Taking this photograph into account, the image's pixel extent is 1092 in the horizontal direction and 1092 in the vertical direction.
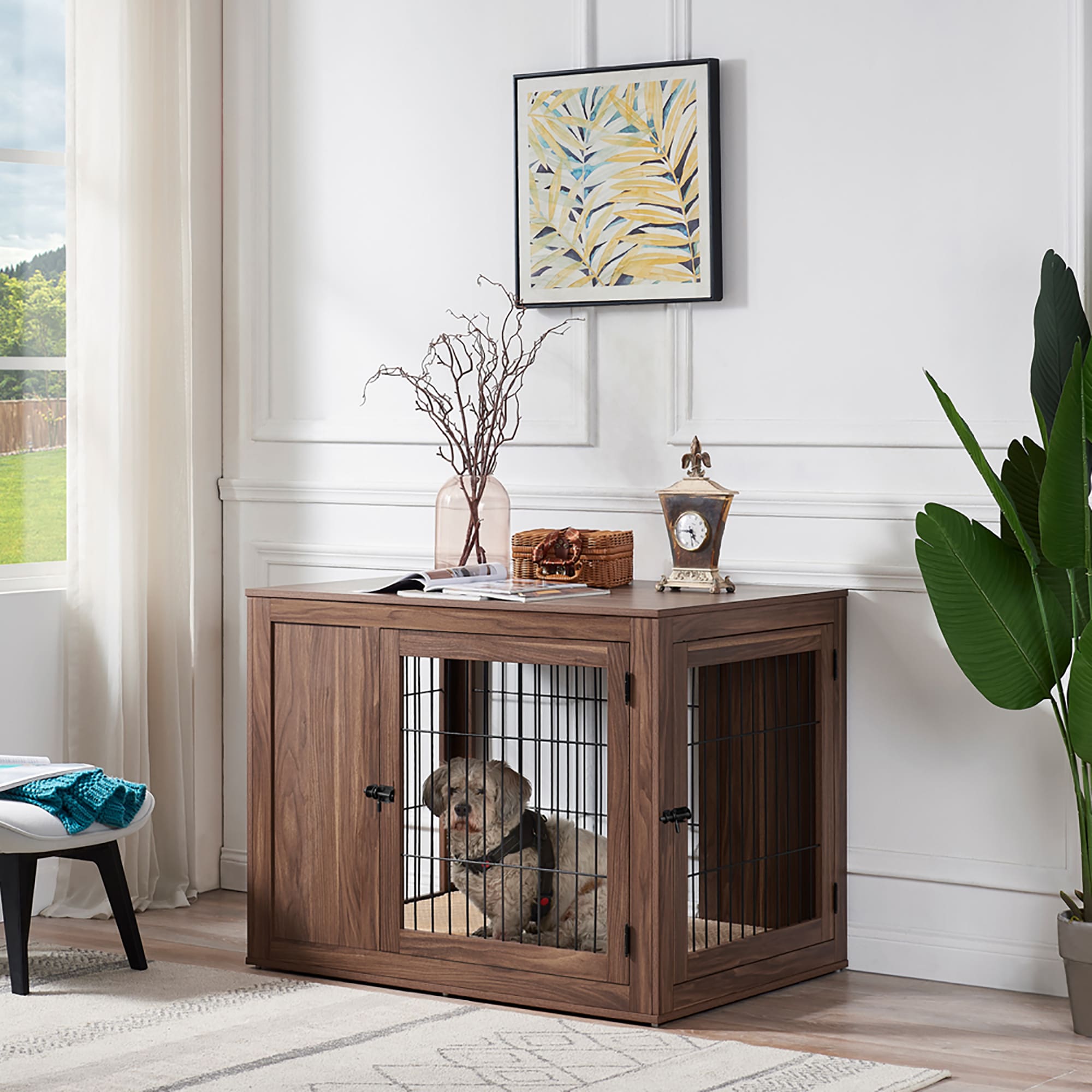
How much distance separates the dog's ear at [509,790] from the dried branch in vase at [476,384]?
1.81 feet

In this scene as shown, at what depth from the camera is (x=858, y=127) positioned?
3.62 m

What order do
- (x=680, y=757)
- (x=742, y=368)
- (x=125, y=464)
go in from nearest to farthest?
(x=680, y=757)
(x=742, y=368)
(x=125, y=464)

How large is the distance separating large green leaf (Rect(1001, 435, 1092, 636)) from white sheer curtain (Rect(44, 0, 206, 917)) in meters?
2.08

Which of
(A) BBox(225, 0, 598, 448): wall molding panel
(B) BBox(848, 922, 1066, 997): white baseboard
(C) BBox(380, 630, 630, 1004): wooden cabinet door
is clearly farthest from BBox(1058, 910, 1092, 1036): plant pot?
(A) BBox(225, 0, 598, 448): wall molding panel

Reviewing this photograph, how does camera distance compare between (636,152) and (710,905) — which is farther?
(636,152)

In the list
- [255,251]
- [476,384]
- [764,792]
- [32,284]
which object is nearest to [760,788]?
[764,792]

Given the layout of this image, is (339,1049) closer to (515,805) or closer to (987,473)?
(515,805)

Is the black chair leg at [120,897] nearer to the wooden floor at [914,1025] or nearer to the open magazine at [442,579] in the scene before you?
the wooden floor at [914,1025]

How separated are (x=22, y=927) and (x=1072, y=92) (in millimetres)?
2659

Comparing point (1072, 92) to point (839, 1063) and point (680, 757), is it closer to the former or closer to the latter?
point (680, 757)

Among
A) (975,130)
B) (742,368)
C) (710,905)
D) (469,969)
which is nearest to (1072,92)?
(975,130)

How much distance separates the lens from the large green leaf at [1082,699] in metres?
2.95

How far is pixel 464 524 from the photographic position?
385 centimetres

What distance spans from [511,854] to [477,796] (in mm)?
134
